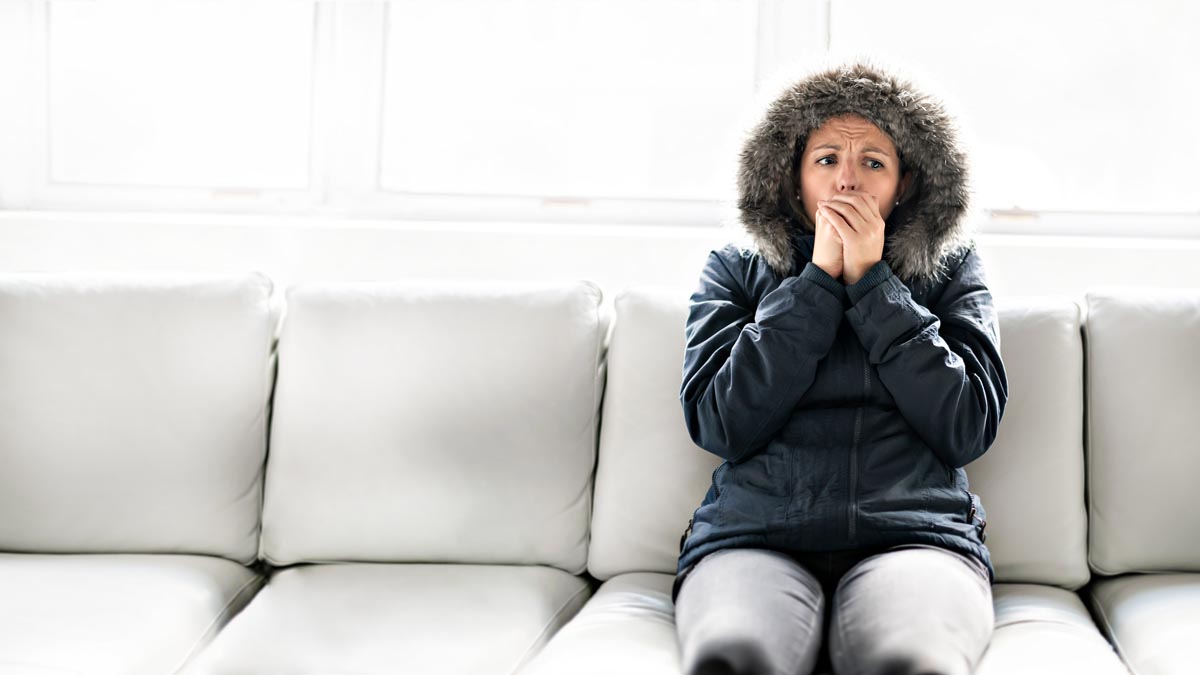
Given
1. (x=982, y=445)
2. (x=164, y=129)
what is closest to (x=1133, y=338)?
(x=982, y=445)

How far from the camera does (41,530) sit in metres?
1.83

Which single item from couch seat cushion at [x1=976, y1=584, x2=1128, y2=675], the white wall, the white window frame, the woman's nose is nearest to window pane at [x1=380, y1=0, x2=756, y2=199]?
the white window frame

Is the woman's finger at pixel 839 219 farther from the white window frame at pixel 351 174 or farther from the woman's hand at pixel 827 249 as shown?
the white window frame at pixel 351 174

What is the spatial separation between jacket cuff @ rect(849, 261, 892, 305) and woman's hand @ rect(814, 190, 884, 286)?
0.05 feet

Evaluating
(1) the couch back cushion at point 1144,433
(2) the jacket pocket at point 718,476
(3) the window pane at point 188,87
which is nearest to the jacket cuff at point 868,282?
(2) the jacket pocket at point 718,476

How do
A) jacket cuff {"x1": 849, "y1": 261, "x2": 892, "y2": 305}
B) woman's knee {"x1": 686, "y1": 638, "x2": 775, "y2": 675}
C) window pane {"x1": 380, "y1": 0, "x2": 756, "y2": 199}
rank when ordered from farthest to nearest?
window pane {"x1": 380, "y1": 0, "x2": 756, "y2": 199} < jacket cuff {"x1": 849, "y1": 261, "x2": 892, "y2": 305} < woman's knee {"x1": 686, "y1": 638, "x2": 775, "y2": 675}

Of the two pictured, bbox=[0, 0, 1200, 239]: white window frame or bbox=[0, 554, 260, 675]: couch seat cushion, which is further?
bbox=[0, 0, 1200, 239]: white window frame

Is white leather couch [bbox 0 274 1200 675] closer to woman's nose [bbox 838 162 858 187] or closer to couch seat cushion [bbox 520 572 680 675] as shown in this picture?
couch seat cushion [bbox 520 572 680 675]

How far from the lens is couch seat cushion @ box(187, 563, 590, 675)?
1.39 metres

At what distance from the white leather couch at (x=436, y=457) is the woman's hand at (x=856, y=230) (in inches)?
13.6

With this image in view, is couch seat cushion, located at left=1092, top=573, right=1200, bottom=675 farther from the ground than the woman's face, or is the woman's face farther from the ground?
the woman's face

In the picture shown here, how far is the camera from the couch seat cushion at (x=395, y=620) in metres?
1.39

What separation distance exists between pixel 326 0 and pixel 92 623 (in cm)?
155

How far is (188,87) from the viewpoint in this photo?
2.52 meters
